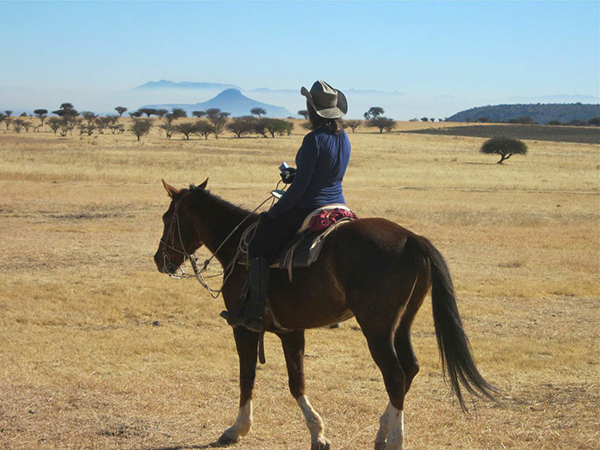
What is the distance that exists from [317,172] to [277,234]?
23.9 inches

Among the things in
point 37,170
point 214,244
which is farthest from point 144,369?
point 37,170

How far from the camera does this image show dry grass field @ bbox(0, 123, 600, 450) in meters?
6.32

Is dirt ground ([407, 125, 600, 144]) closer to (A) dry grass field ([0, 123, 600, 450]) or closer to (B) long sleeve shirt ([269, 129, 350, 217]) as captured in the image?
(A) dry grass field ([0, 123, 600, 450])

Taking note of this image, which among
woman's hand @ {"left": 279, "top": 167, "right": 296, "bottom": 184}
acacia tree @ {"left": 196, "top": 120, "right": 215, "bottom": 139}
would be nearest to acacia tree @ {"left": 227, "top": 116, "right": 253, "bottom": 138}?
acacia tree @ {"left": 196, "top": 120, "right": 215, "bottom": 139}

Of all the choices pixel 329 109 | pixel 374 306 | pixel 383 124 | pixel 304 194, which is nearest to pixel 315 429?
pixel 374 306

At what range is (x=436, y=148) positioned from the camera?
70125 mm

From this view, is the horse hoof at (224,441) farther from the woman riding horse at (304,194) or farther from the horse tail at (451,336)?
the horse tail at (451,336)

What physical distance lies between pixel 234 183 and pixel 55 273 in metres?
21.1

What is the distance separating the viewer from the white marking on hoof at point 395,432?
5.23 meters

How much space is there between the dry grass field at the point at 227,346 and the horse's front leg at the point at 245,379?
0.15 metres

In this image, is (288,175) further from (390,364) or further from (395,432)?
(395,432)

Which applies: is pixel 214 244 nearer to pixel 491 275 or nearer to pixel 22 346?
pixel 22 346

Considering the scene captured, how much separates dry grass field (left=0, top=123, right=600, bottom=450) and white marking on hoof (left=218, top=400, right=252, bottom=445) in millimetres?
121

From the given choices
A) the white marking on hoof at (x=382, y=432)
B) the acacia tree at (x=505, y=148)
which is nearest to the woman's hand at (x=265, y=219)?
the white marking on hoof at (x=382, y=432)
